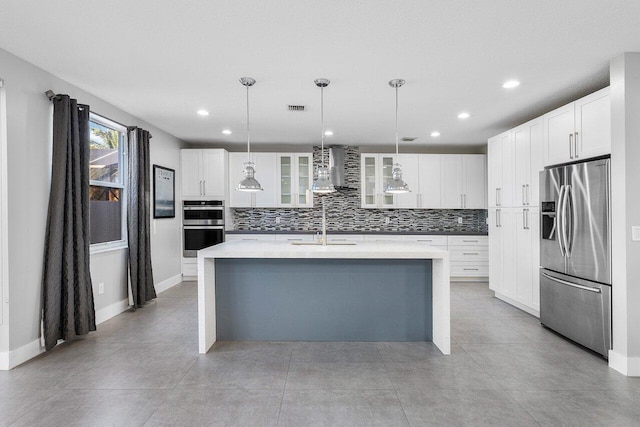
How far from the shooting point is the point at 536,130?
158 inches

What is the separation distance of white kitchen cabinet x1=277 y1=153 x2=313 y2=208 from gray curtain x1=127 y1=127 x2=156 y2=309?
2.33 m

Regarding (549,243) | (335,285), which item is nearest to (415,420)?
(335,285)

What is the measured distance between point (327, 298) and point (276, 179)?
135 inches

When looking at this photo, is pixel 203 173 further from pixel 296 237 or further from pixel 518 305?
pixel 518 305

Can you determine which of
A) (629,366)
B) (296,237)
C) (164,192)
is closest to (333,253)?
(629,366)

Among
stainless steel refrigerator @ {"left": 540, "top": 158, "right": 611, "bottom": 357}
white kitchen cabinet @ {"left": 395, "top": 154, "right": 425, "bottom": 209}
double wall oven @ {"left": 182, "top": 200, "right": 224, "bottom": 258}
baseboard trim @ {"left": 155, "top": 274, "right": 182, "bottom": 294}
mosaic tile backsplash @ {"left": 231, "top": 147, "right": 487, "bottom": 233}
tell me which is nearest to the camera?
stainless steel refrigerator @ {"left": 540, "top": 158, "right": 611, "bottom": 357}

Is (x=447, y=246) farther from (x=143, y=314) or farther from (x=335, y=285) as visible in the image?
(x=143, y=314)

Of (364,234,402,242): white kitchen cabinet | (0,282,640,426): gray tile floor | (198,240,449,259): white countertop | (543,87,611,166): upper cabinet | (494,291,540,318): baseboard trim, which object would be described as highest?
(543,87,611,166): upper cabinet

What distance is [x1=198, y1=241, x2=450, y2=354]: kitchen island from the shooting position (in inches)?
135

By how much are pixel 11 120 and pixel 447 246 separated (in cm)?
580

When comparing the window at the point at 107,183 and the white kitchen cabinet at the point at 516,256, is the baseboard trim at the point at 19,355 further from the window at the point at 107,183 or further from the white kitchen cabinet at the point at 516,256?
the white kitchen cabinet at the point at 516,256

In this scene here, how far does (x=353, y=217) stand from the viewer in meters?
6.80

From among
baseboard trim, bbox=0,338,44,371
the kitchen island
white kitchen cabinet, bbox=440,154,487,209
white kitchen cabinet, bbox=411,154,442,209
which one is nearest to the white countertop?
the kitchen island

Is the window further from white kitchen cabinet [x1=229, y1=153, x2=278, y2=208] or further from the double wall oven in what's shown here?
white kitchen cabinet [x1=229, y1=153, x2=278, y2=208]
